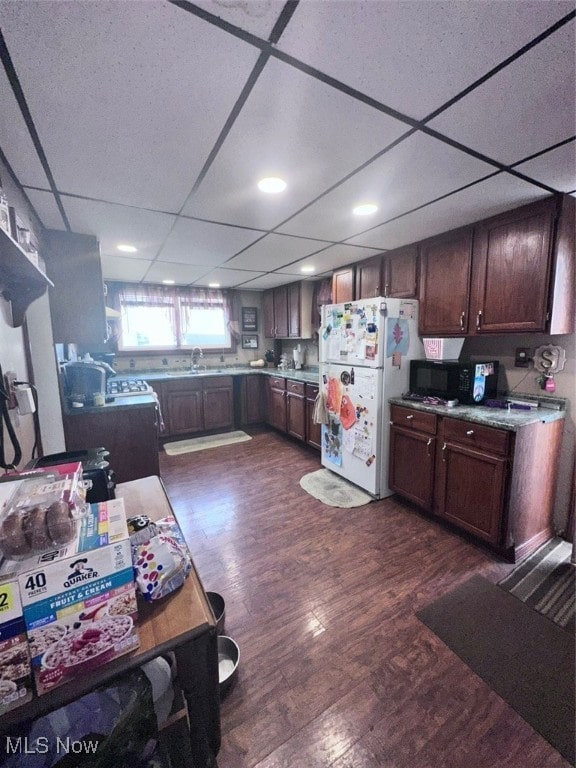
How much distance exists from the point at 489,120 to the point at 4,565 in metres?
1.93

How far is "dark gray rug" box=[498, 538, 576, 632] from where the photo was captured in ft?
5.51

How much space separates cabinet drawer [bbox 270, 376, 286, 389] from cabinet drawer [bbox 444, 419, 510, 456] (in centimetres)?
241

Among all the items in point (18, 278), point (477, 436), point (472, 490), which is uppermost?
point (18, 278)

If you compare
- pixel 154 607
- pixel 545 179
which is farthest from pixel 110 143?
pixel 545 179

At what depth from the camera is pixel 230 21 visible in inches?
31.4

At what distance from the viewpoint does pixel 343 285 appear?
138 inches

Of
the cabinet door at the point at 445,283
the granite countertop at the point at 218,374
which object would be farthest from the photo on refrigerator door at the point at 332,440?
the cabinet door at the point at 445,283

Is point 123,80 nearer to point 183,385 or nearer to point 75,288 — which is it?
point 75,288

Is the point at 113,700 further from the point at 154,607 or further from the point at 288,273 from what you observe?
the point at 288,273

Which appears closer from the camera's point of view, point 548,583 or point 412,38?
point 412,38

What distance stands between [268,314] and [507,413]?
3767mm

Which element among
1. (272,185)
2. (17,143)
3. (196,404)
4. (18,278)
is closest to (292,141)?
(272,185)

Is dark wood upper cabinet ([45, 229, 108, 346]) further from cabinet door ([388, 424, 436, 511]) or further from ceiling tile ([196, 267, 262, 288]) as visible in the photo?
cabinet door ([388, 424, 436, 511])

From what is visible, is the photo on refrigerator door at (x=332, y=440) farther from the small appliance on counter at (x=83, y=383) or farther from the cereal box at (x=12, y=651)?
the cereal box at (x=12, y=651)
